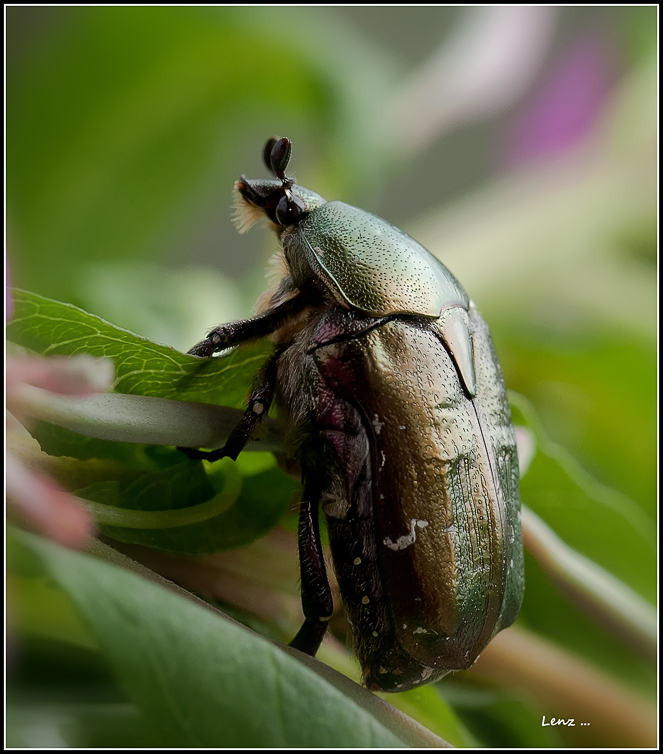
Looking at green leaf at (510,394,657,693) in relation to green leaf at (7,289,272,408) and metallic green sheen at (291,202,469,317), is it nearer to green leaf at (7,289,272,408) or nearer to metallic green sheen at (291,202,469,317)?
metallic green sheen at (291,202,469,317)

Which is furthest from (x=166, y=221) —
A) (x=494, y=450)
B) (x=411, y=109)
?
(x=494, y=450)

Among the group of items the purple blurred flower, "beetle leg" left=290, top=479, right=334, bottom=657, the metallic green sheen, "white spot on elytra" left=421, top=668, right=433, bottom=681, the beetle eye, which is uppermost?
the purple blurred flower

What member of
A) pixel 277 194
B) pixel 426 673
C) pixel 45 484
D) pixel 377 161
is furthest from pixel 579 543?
pixel 377 161

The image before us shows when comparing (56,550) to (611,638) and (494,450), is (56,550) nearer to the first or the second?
(494,450)

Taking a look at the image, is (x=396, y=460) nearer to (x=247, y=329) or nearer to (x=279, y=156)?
(x=247, y=329)

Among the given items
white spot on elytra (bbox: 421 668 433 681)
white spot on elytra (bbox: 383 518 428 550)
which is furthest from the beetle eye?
white spot on elytra (bbox: 421 668 433 681)
